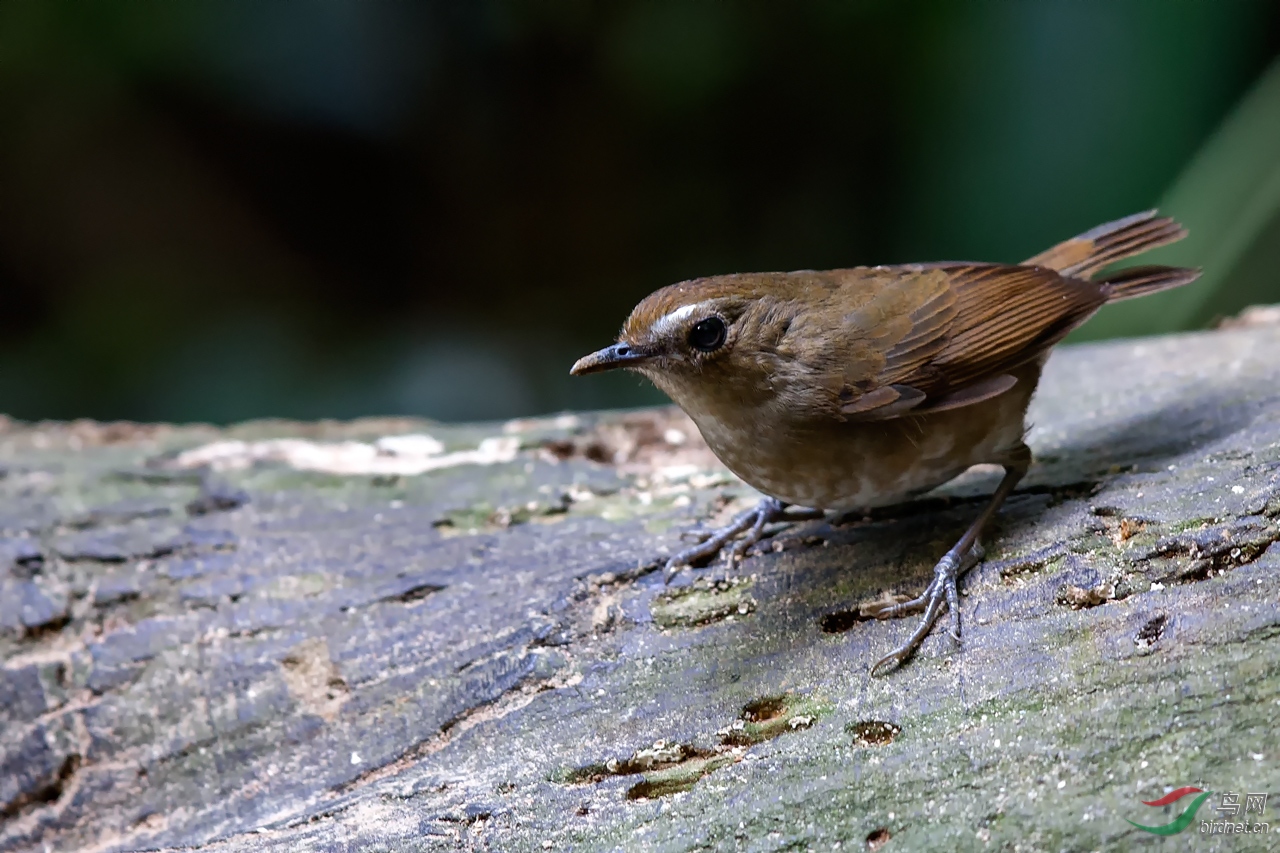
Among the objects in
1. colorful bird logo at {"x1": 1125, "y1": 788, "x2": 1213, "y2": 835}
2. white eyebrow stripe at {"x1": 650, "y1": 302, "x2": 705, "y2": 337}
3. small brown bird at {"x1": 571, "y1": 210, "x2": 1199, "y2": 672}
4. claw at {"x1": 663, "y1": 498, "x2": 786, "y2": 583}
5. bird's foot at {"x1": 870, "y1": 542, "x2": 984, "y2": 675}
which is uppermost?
white eyebrow stripe at {"x1": 650, "y1": 302, "x2": 705, "y2": 337}

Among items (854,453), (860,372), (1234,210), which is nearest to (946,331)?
(860,372)

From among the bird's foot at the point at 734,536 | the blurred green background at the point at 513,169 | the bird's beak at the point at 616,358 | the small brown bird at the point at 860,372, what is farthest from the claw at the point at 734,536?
the blurred green background at the point at 513,169

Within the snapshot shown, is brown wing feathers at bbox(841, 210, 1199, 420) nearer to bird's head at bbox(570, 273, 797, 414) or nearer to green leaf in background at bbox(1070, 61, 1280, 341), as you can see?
bird's head at bbox(570, 273, 797, 414)

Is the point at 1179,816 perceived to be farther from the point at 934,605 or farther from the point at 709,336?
the point at 709,336

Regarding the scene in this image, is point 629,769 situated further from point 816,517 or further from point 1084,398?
point 1084,398

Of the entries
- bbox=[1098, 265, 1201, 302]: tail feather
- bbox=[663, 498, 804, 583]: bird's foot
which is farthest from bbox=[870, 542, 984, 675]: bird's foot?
bbox=[1098, 265, 1201, 302]: tail feather

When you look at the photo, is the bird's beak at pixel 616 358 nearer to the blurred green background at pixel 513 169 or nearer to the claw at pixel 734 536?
the claw at pixel 734 536
